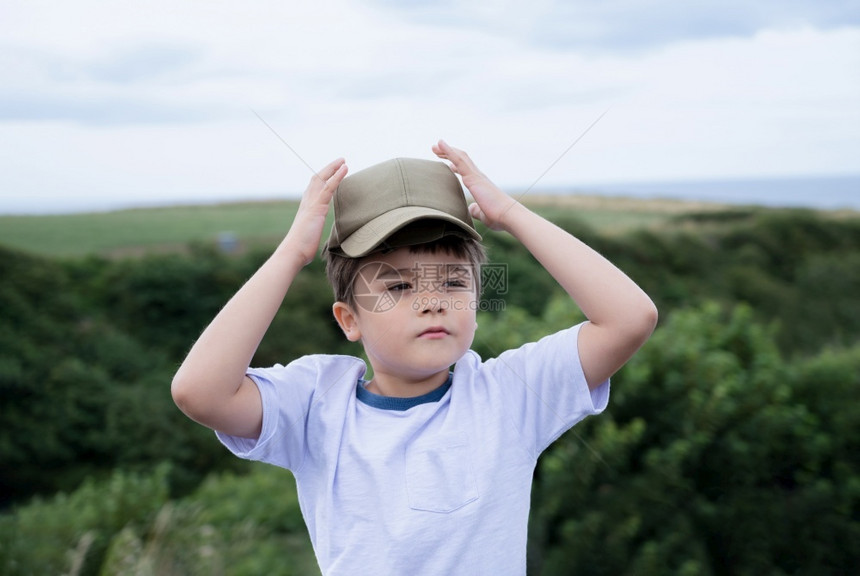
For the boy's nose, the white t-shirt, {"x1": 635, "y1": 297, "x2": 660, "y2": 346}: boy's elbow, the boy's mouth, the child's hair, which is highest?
the child's hair

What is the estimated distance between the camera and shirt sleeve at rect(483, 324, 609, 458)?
5.72 ft

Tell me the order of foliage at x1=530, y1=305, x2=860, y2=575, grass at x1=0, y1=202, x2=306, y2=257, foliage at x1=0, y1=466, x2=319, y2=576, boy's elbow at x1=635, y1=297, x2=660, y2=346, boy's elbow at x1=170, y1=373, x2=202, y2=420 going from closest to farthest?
1. boy's elbow at x1=170, y1=373, x2=202, y2=420
2. boy's elbow at x1=635, y1=297, x2=660, y2=346
3. foliage at x1=0, y1=466, x2=319, y2=576
4. foliage at x1=530, y1=305, x2=860, y2=575
5. grass at x1=0, y1=202, x2=306, y2=257

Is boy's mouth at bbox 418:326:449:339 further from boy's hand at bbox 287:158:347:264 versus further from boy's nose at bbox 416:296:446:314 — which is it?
boy's hand at bbox 287:158:347:264

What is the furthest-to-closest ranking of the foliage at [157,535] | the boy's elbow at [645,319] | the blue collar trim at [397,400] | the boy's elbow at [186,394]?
the foliage at [157,535] < the blue collar trim at [397,400] < the boy's elbow at [645,319] < the boy's elbow at [186,394]

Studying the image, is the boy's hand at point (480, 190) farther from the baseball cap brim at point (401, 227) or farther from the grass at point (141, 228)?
the grass at point (141, 228)

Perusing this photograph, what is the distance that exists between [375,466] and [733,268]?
24619mm

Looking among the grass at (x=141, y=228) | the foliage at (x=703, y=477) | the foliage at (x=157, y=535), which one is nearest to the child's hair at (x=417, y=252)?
the foliage at (x=157, y=535)

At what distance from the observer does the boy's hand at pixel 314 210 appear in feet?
5.65

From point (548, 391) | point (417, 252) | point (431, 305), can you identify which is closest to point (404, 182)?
point (417, 252)

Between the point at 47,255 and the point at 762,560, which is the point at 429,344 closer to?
the point at 762,560

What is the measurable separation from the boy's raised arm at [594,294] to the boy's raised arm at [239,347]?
1.54 feet

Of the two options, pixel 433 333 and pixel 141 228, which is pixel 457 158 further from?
pixel 141 228

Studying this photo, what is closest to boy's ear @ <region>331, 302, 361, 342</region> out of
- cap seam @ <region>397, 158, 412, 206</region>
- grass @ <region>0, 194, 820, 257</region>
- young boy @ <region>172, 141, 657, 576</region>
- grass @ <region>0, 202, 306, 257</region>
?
young boy @ <region>172, 141, 657, 576</region>

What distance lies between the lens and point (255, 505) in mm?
4832
